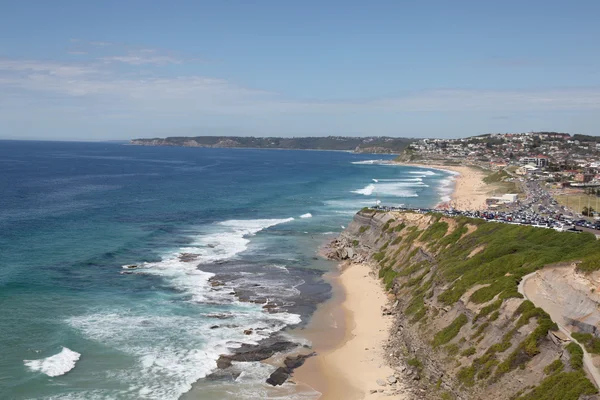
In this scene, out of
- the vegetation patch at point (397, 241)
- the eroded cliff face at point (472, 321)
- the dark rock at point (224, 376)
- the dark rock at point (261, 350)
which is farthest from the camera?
the vegetation patch at point (397, 241)

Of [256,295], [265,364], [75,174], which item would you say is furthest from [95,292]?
[75,174]

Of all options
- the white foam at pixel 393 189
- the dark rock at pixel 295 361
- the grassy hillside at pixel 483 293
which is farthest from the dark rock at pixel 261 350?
the white foam at pixel 393 189

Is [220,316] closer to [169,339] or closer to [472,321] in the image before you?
[169,339]

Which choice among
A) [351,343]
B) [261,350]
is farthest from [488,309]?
[261,350]

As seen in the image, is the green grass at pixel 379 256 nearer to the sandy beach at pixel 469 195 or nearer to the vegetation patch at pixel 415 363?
the vegetation patch at pixel 415 363

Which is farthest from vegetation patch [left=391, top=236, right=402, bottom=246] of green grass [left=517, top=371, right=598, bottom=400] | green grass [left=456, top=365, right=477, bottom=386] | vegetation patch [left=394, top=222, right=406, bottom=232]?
green grass [left=517, top=371, right=598, bottom=400]

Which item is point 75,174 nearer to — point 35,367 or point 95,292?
point 95,292
